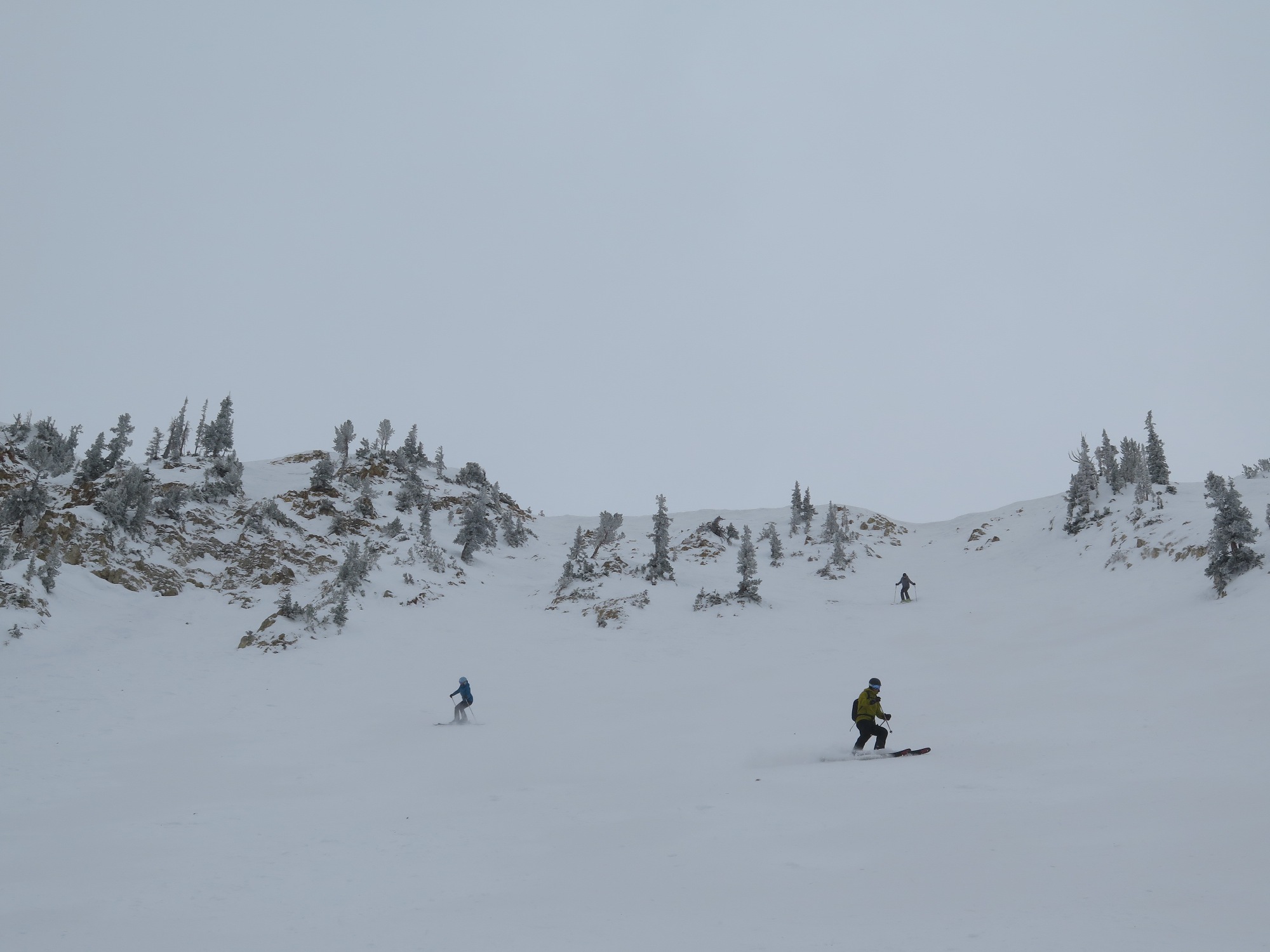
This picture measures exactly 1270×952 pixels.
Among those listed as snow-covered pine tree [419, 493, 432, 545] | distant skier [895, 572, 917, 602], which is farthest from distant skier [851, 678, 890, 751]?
snow-covered pine tree [419, 493, 432, 545]

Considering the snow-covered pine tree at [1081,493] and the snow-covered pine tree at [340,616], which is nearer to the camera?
the snow-covered pine tree at [340,616]

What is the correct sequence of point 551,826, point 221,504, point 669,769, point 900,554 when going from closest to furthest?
point 551,826
point 669,769
point 221,504
point 900,554

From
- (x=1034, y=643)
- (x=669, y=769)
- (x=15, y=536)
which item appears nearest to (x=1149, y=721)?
(x=669, y=769)

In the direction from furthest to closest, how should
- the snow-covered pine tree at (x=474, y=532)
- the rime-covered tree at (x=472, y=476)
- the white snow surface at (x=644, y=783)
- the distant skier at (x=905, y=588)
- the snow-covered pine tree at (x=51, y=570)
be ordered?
the rime-covered tree at (x=472, y=476) < the snow-covered pine tree at (x=474, y=532) < the distant skier at (x=905, y=588) < the snow-covered pine tree at (x=51, y=570) < the white snow surface at (x=644, y=783)

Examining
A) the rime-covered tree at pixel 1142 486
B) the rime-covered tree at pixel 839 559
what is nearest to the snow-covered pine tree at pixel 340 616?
the rime-covered tree at pixel 839 559

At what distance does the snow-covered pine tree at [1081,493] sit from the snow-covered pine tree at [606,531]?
945 inches

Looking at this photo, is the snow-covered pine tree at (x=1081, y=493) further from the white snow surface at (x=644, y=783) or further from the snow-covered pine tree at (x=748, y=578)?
the snow-covered pine tree at (x=748, y=578)

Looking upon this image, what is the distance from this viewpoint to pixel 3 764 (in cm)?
1084

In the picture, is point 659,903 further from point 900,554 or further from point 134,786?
point 900,554

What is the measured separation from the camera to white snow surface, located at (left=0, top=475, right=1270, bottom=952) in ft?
17.9

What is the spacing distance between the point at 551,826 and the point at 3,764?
951 centimetres

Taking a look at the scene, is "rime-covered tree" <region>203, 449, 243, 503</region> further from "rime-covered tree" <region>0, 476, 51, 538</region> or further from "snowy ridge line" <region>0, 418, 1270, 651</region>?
"rime-covered tree" <region>0, 476, 51, 538</region>

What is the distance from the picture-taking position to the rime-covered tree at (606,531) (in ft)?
127

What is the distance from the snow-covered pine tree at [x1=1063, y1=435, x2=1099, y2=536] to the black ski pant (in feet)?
90.7
